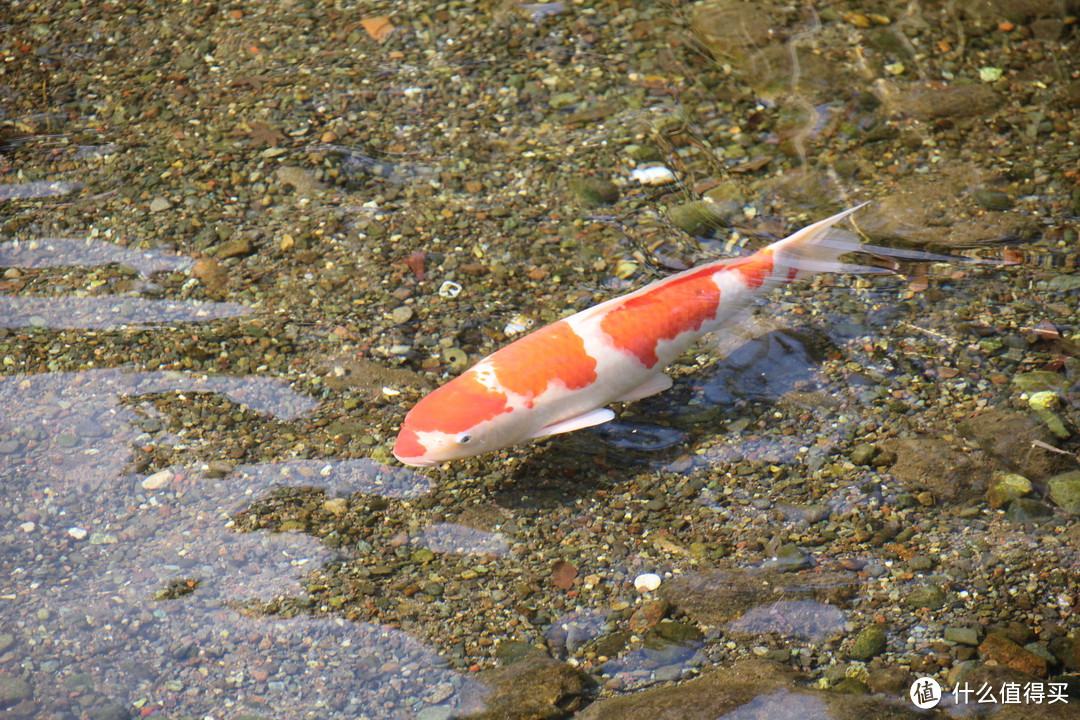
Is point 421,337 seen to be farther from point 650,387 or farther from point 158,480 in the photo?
point 158,480

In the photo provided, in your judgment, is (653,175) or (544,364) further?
(653,175)

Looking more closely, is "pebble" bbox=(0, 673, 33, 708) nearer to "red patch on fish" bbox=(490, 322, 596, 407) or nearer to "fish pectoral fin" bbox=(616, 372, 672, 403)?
"red patch on fish" bbox=(490, 322, 596, 407)

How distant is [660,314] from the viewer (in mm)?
3672

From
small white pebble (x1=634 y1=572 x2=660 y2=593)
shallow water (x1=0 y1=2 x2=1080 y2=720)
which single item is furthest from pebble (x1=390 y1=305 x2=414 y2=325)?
small white pebble (x1=634 y1=572 x2=660 y2=593)

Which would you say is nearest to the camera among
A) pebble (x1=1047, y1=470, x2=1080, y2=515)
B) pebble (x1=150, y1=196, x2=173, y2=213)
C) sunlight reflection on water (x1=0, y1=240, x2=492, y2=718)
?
sunlight reflection on water (x1=0, y1=240, x2=492, y2=718)

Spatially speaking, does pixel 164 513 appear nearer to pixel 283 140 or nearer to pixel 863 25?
pixel 283 140

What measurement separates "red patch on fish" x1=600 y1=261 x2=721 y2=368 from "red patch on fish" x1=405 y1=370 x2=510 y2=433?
22.9 inches

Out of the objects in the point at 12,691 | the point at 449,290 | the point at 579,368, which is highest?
the point at 579,368

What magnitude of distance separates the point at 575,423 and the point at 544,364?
0.28m

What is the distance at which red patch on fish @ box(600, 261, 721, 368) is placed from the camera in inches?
142

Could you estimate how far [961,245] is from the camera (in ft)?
15.1
